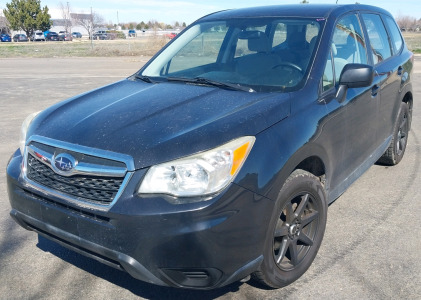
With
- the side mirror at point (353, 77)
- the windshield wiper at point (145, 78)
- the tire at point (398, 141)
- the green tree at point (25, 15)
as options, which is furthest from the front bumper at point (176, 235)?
the green tree at point (25, 15)

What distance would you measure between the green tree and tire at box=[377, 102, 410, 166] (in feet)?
261

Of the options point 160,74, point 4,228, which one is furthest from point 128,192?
point 4,228

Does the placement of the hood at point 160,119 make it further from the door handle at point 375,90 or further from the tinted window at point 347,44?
the door handle at point 375,90

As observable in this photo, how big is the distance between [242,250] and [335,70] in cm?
180

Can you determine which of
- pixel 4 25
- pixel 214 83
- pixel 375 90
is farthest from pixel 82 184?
pixel 4 25

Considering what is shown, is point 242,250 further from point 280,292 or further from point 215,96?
point 215,96

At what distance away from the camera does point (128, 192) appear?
248 cm

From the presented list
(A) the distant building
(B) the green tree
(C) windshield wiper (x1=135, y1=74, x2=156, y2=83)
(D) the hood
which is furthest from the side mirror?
(A) the distant building

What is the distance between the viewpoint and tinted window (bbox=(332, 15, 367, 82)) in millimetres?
3744

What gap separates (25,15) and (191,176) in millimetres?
82361

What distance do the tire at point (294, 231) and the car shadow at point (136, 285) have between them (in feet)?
1.13

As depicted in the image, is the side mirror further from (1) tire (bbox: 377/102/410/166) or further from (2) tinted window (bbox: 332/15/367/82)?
(1) tire (bbox: 377/102/410/166)

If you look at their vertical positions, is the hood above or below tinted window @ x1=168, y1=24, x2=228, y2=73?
below

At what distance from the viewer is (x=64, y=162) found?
8.87 feet
